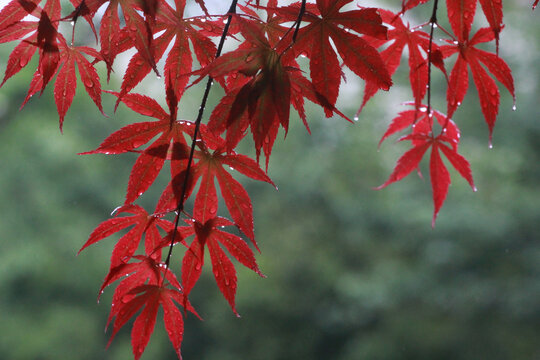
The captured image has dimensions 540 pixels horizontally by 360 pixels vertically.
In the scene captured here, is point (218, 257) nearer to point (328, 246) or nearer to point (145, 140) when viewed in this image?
point (145, 140)

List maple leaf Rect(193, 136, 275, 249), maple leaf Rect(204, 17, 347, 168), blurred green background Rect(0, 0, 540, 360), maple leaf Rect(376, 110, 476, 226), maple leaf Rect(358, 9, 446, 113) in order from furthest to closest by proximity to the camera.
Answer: blurred green background Rect(0, 0, 540, 360) → maple leaf Rect(376, 110, 476, 226) → maple leaf Rect(358, 9, 446, 113) → maple leaf Rect(193, 136, 275, 249) → maple leaf Rect(204, 17, 347, 168)

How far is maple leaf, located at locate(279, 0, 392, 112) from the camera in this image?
1.50 ft

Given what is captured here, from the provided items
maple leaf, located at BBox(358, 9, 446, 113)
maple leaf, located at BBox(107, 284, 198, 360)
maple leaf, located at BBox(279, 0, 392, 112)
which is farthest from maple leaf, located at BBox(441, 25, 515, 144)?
maple leaf, located at BBox(107, 284, 198, 360)

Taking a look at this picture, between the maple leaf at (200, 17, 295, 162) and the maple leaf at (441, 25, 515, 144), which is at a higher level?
the maple leaf at (441, 25, 515, 144)

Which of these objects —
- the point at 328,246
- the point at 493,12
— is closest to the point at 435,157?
the point at 493,12

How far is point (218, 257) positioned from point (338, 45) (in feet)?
0.84

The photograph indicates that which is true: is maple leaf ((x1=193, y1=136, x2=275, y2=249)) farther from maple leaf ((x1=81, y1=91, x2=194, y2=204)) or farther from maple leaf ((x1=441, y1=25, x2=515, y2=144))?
maple leaf ((x1=441, y1=25, x2=515, y2=144))

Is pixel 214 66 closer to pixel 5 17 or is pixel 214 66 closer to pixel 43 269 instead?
pixel 5 17

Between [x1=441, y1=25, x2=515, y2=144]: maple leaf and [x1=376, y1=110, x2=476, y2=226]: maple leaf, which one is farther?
[x1=376, y1=110, x2=476, y2=226]: maple leaf

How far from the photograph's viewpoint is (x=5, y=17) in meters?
0.50

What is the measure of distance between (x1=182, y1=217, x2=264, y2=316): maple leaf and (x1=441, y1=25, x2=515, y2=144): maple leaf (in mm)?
317

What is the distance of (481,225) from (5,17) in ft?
10.7

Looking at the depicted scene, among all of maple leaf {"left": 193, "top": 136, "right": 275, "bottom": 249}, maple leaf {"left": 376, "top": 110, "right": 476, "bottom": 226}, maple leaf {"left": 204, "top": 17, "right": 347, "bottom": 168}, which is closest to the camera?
maple leaf {"left": 204, "top": 17, "right": 347, "bottom": 168}

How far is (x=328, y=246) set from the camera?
155 inches
